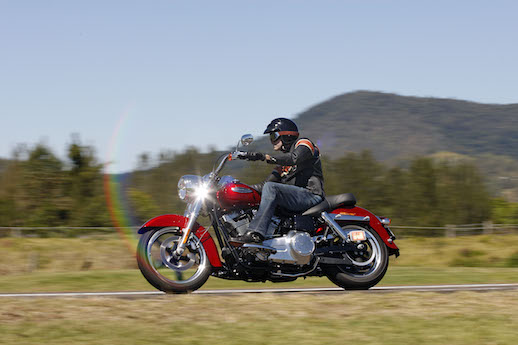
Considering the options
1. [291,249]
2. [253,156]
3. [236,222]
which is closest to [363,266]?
[291,249]

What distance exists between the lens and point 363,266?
27.3 ft

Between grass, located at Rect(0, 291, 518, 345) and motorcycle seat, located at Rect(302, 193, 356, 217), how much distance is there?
1245 millimetres

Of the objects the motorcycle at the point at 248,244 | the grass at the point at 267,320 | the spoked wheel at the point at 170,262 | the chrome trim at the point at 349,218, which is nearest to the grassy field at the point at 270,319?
the grass at the point at 267,320

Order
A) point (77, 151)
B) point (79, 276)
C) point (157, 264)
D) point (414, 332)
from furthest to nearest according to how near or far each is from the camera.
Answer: point (77, 151) < point (79, 276) < point (157, 264) < point (414, 332)

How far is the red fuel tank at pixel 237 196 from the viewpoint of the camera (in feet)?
25.4

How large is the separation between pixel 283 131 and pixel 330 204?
1081mm

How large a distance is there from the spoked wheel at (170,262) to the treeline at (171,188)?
37.8 m

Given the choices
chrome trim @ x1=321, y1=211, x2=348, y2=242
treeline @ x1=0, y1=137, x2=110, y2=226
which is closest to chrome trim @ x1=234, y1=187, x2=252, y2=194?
chrome trim @ x1=321, y1=211, x2=348, y2=242

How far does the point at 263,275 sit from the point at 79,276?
4.70m

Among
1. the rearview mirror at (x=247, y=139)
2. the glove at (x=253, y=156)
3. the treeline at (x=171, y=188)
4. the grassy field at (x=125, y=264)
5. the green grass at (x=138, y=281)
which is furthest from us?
the treeline at (x=171, y=188)

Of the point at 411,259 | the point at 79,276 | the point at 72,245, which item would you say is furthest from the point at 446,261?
the point at 79,276

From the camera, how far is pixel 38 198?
60094mm

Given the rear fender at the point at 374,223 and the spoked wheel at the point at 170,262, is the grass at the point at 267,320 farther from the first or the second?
the rear fender at the point at 374,223

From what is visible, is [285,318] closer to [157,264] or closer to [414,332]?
[414,332]
